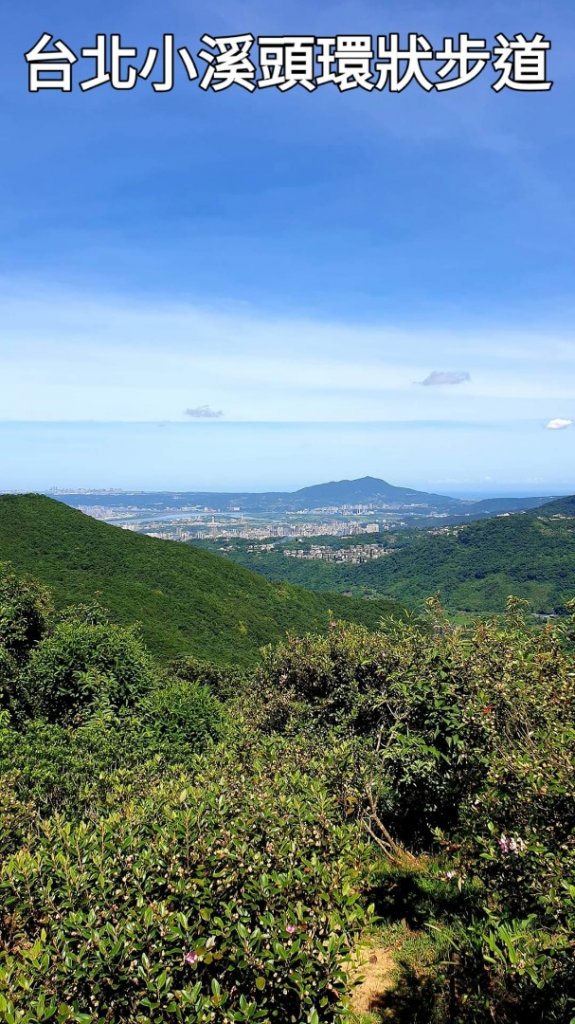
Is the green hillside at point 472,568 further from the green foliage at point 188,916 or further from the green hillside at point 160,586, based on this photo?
the green foliage at point 188,916

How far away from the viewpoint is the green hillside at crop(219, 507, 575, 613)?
321 ft

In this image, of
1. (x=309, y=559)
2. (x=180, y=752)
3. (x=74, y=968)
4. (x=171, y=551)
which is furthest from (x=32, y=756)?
(x=309, y=559)

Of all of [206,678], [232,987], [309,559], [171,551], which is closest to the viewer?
[232,987]

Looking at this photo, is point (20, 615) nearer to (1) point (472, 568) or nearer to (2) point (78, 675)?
(2) point (78, 675)

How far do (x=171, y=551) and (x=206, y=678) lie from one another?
132ft

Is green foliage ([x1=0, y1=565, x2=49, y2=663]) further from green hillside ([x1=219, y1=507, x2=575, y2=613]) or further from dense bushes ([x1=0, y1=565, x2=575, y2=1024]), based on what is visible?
green hillside ([x1=219, y1=507, x2=575, y2=613])

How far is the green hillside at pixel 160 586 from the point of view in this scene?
4416 centimetres

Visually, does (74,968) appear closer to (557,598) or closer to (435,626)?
(435,626)

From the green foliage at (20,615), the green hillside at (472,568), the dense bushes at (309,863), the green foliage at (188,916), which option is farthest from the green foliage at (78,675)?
the green hillside at (472,568)

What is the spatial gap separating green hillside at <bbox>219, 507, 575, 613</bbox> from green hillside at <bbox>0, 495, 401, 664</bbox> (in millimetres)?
40382

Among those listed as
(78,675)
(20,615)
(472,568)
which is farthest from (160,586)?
(472,568)

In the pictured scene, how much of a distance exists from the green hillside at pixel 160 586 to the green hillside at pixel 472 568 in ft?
132

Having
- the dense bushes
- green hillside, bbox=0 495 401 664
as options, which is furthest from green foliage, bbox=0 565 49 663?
green hillside, bbox=0 495 401 664

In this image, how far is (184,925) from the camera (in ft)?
10.5
